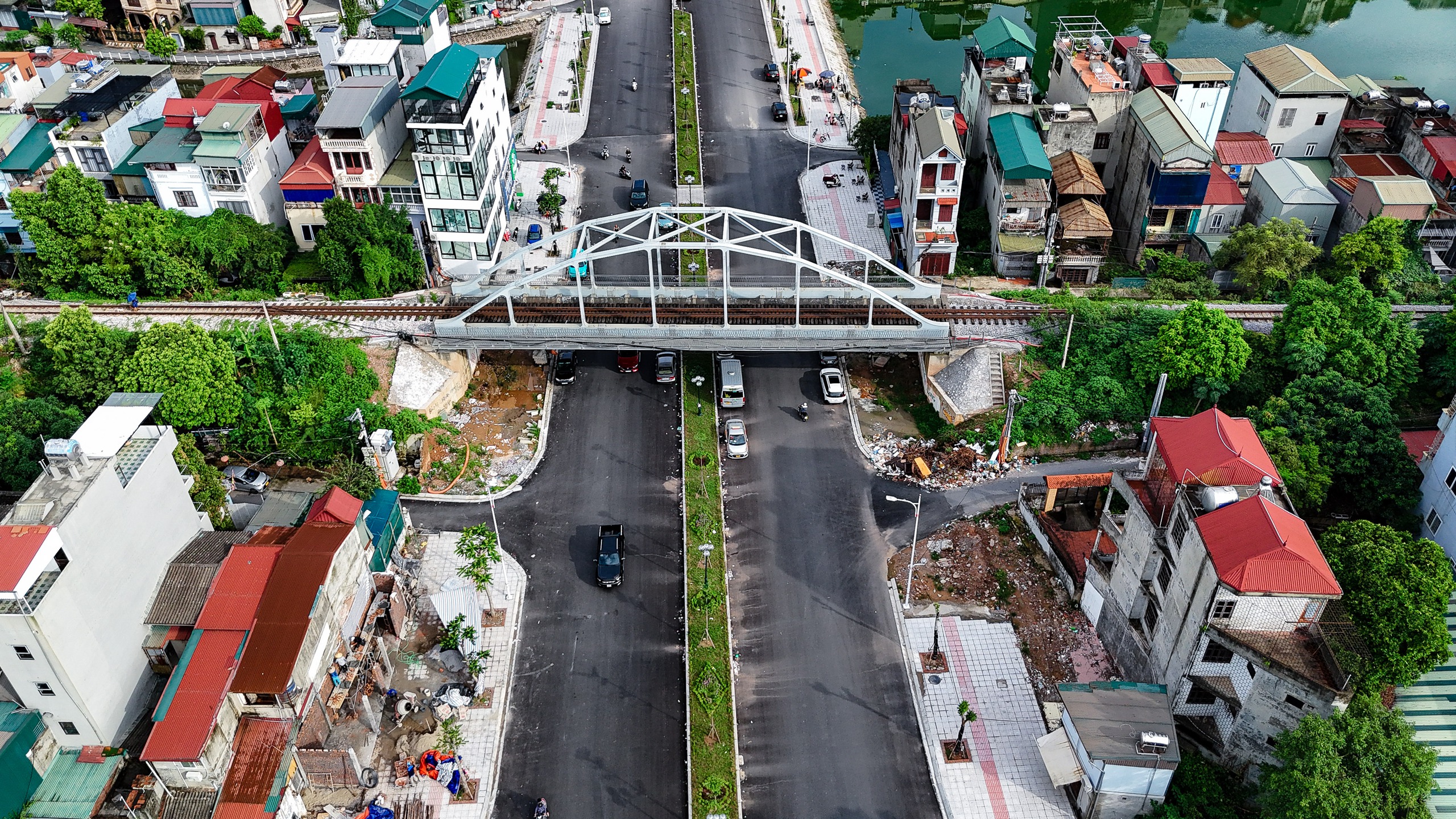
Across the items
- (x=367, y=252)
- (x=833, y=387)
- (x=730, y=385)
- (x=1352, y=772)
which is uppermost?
(x=367, y=252)

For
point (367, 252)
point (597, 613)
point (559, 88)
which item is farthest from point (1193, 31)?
point (597, 613)

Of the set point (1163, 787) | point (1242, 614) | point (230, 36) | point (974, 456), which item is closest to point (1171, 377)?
point (974, 456)

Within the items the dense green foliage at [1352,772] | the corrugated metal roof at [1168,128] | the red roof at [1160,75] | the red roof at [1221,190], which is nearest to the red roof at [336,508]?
the dense green foliage at [1352,772]

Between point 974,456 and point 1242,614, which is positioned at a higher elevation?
point 1242,614

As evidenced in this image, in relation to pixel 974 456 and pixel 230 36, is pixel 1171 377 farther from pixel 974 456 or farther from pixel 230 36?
pixel 230 36

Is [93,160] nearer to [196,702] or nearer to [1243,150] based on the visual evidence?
[196,702]

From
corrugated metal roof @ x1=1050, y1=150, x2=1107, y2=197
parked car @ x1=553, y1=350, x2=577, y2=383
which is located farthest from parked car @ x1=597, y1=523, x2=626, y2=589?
corrugated metal roof @ x1=1050, y1=150, x2=1107, y2=197

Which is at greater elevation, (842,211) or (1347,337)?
→ (1347,337)
